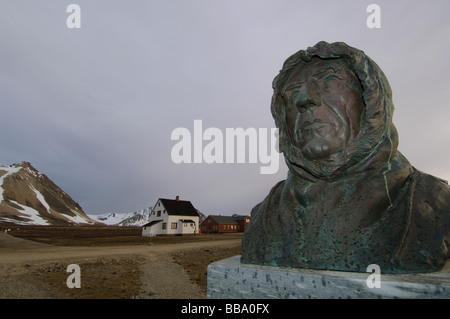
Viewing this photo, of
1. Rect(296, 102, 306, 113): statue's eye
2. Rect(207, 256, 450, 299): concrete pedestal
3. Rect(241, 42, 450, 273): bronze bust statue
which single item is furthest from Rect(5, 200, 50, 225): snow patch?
Rect(296, 102, 306, 113): statue's eye

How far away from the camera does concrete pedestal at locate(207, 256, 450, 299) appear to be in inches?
71.4

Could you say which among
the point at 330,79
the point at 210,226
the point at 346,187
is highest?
the point at 330,79

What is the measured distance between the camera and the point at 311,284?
2170mm

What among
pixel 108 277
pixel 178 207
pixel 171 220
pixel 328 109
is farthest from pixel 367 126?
pixel 178 207

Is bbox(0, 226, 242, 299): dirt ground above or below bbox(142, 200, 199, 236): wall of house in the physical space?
above

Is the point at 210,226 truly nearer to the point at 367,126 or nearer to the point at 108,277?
the point at 108,277

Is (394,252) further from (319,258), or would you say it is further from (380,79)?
(380,79)

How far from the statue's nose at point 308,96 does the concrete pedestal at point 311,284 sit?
1.72 metres

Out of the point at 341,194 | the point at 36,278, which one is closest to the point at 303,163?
the point at 341,194

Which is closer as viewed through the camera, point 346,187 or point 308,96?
point 346,187

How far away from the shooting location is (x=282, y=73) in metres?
3.04

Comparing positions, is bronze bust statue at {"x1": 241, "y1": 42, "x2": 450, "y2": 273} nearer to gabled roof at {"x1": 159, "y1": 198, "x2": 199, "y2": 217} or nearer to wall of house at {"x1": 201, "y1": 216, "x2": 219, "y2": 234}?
gabled roof at {"x1": 159, "y1": 198, "x2": 199, "y2": 217}

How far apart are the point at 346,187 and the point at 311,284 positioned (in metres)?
1.03

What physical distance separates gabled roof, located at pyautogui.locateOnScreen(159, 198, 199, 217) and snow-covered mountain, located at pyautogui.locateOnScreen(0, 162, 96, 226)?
6901 centimetres
